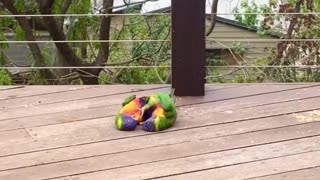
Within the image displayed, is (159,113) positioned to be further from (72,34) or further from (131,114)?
(72,34)

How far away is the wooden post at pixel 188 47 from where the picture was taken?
250 cm

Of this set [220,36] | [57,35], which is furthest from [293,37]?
[220,36]

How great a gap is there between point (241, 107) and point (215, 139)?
0.36m

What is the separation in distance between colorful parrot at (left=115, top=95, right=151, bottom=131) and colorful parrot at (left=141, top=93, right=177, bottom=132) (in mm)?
21

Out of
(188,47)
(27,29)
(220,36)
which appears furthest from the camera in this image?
(220,36)

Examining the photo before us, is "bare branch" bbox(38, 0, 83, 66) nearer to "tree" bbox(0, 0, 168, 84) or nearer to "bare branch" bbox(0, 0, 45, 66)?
"tree" bbox(0, 0, 168, 84)

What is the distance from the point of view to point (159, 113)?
2.29 meters

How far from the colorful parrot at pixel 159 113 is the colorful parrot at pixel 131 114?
21mm

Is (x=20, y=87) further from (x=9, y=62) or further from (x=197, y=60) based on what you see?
(x=9, y=62)

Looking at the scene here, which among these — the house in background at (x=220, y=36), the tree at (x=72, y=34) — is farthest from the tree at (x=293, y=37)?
the tree at (x=72, y=34)

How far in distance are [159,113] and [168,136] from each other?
0.39 feet

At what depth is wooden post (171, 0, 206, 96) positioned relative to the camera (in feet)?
8.21

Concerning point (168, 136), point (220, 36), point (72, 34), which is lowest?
point (168, 136)

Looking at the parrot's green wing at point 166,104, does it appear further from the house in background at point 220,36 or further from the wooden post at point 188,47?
the house in background at point 220,36
